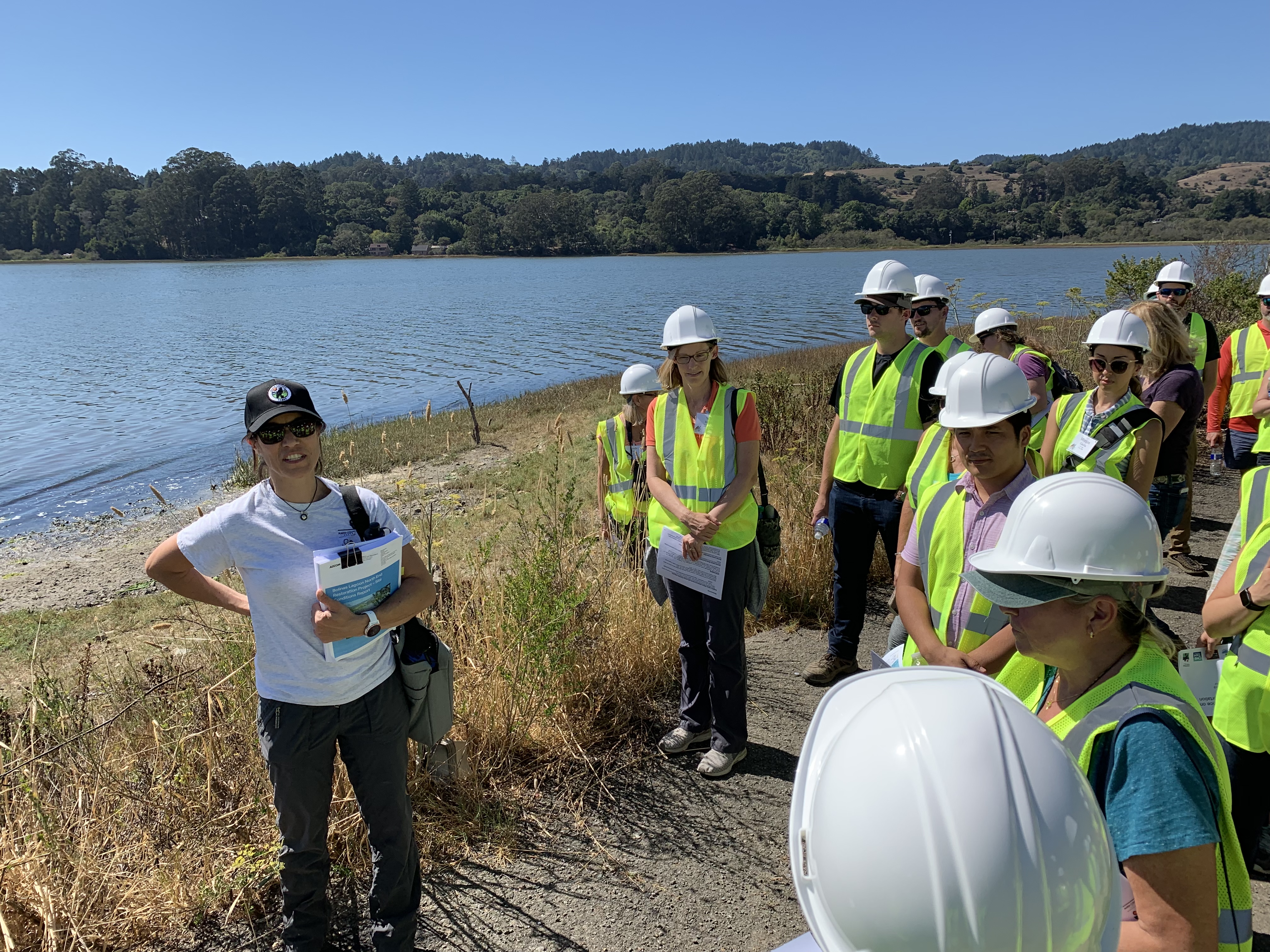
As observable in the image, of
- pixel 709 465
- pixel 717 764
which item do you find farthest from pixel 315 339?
pixel 717 764

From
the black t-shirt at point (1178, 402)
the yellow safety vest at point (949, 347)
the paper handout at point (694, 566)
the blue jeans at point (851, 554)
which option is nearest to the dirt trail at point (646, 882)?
the blue jeans at point (851, 554)

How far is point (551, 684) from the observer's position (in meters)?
3.85

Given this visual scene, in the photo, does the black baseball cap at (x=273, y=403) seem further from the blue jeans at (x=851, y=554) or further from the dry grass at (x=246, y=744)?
the blue jeans at (x=851, y=554)

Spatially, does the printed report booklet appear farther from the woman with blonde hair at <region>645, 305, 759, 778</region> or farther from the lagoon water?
the lagoon water

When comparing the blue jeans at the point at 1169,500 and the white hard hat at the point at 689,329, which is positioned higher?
the white hard hat at the point at 689,329

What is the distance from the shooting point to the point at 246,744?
3.38m

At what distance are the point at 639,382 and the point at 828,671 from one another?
2.16 meters

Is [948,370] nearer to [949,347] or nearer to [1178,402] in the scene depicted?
[949,347]

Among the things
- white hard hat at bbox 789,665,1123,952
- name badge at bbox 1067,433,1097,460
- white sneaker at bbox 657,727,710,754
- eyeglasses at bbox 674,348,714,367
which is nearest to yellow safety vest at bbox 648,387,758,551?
eyeglasses at bbox 674,348,714,367

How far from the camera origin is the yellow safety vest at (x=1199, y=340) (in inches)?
235

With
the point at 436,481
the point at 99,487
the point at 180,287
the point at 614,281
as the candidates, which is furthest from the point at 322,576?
the point at 180,287

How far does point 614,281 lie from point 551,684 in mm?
60722

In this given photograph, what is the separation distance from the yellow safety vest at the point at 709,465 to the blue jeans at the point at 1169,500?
2759 millimetres

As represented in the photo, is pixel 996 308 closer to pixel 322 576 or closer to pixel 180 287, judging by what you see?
pixel 322 576
